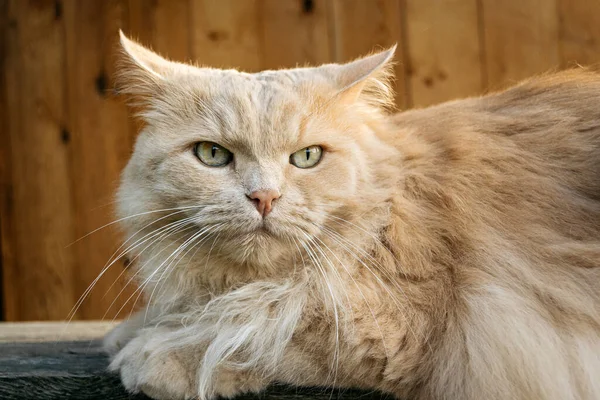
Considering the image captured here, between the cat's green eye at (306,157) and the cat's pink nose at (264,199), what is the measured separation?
5.5 inches

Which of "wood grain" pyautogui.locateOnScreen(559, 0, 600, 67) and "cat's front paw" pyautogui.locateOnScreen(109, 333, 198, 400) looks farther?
"wood grain" pyautogui.locateOnScreen(559, 0, 600, 67)

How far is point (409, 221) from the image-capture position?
161cm

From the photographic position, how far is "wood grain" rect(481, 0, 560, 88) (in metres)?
3.27

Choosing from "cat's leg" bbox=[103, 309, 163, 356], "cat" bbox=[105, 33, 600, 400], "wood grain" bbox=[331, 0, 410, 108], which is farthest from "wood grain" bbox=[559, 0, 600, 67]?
"cat's leg" bbox=[103, 309, 163, 356]

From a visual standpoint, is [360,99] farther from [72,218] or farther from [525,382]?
[72,218]

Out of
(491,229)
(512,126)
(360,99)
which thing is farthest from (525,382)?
(360,99)

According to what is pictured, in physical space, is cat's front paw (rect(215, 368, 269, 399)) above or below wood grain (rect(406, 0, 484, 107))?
below

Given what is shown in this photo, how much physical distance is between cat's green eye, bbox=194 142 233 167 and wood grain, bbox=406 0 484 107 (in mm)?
1889

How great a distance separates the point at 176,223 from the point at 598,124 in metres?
1.02

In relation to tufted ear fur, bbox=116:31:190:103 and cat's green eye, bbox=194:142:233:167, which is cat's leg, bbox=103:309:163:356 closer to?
cat's green eye, bbox=194:142:233:167

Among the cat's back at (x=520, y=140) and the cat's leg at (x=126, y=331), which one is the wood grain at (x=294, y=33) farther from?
the cat's leg at (x=126, y=331)

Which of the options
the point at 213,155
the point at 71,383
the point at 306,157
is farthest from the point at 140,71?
the point at 71,383

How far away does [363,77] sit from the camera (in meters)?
1.65

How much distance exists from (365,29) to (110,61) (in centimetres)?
121
